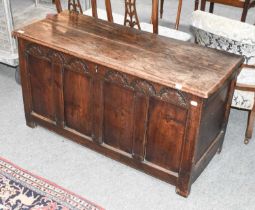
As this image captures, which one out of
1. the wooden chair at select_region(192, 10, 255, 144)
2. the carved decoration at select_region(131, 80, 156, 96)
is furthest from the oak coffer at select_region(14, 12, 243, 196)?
the wooden chair at select_region(192, 10, 255, 144)

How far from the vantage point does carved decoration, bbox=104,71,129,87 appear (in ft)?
7.38

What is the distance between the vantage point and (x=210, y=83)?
81.8 inches

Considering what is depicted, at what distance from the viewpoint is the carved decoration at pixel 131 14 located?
282 centimetres

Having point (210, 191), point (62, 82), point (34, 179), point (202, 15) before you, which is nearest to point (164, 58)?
point (202, 15)

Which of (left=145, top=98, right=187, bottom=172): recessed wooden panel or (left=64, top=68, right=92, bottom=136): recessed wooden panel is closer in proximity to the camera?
(left=145, top=98, right=187, bottom=172): recessed wooden panel

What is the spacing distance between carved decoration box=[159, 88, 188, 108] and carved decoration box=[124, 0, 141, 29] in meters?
0.87

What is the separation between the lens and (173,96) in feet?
6.94

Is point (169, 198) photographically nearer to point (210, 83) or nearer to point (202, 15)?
point (210, 83)

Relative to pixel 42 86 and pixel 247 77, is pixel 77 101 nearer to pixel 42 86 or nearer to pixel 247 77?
pixel 42 86

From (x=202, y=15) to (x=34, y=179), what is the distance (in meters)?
1.38

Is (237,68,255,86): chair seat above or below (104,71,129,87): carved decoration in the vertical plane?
below

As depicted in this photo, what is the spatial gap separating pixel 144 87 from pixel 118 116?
291 millimetres

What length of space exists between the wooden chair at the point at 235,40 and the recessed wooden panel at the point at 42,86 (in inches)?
37.1

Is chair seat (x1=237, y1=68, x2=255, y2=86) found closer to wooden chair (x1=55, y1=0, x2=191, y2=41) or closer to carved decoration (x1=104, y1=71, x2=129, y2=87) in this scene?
wooden chair (x1=55, y1=0, x2=191, y2=41)
